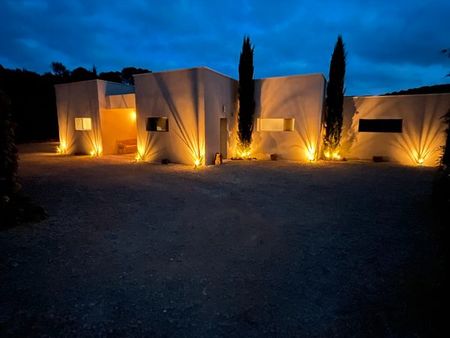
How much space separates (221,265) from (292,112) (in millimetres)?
9039

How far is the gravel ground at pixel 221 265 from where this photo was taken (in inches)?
80.0

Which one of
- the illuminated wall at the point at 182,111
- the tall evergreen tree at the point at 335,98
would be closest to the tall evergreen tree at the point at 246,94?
the illuminated wall at the point at 182,111

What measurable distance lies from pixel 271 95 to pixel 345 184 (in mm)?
5752

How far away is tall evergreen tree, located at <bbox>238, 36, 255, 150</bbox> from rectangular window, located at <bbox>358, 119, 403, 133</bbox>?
5.06m

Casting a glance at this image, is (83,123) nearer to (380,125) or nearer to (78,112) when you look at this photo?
(78,112)

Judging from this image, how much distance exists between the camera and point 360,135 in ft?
36.5

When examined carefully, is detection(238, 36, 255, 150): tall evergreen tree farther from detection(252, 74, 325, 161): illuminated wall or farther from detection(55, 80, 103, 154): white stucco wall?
detection(55, 80, 103, 154): white stucco wall

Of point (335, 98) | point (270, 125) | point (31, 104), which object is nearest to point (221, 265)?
point (335, 98)

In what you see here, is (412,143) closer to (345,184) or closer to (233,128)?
(345,184)

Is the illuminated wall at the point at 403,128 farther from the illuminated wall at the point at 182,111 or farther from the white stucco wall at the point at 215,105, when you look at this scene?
the illuminated wall at the point at 182,111

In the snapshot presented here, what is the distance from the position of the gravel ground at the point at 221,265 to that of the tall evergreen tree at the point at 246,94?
575 centimetres

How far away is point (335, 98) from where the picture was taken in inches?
416

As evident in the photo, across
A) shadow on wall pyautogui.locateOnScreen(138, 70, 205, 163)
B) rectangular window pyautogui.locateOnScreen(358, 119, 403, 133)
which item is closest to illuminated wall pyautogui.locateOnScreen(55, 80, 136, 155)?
shadow on wall pyautogui.locateOnScreen(138, 70, 205, 163)

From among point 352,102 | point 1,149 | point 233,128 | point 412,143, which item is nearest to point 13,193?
point 1,149
